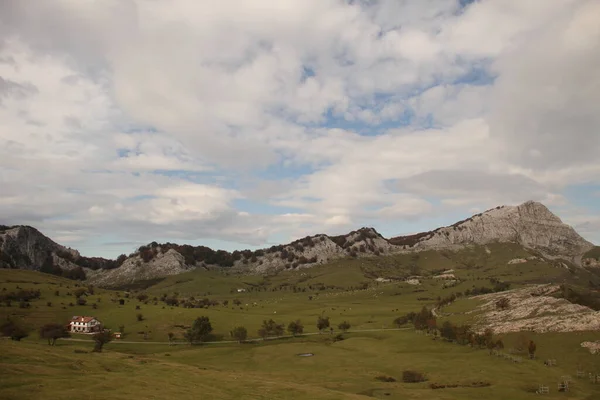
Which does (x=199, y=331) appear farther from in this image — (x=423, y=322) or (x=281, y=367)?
(x=423, y=322)

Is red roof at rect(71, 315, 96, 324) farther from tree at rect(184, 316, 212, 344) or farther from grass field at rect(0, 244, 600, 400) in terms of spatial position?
tree at rect(184, 316, 212, 344)

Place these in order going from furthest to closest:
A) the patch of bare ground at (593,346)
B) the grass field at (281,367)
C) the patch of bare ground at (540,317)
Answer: the patch of bare ground at (540,317), the patch of bare ground at (593,346), the grass field at (281,367)

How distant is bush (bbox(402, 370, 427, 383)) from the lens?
319 ft

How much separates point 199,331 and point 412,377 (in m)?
102

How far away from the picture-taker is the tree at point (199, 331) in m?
169

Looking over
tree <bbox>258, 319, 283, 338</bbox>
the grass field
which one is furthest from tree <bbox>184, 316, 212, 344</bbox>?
tree <bbox>258, 319, 283, 338</bbox>

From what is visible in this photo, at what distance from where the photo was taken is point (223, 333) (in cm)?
18788

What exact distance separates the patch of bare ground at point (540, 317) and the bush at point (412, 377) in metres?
66.3

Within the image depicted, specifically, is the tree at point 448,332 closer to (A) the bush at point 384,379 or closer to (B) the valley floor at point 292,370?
(B) the valley floor at point 292,370

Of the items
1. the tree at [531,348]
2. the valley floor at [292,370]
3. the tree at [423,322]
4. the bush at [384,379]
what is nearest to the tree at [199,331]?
the valley floor at [292,370]

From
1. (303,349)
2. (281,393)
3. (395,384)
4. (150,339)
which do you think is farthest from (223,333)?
(281,393)

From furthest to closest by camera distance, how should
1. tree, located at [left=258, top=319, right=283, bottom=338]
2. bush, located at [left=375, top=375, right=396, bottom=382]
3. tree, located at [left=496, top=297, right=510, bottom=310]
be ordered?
tree, located at [left=496, top=297, right=510, bottom=310] → tree, located at [left=258, top=319, right=283, bottom=338] → bush, located at [left=375, top=375, right=396, bottom=382]

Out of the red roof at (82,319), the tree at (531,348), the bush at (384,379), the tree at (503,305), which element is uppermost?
the tree at (503,305)

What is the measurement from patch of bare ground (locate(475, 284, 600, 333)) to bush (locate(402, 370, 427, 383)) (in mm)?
66332
